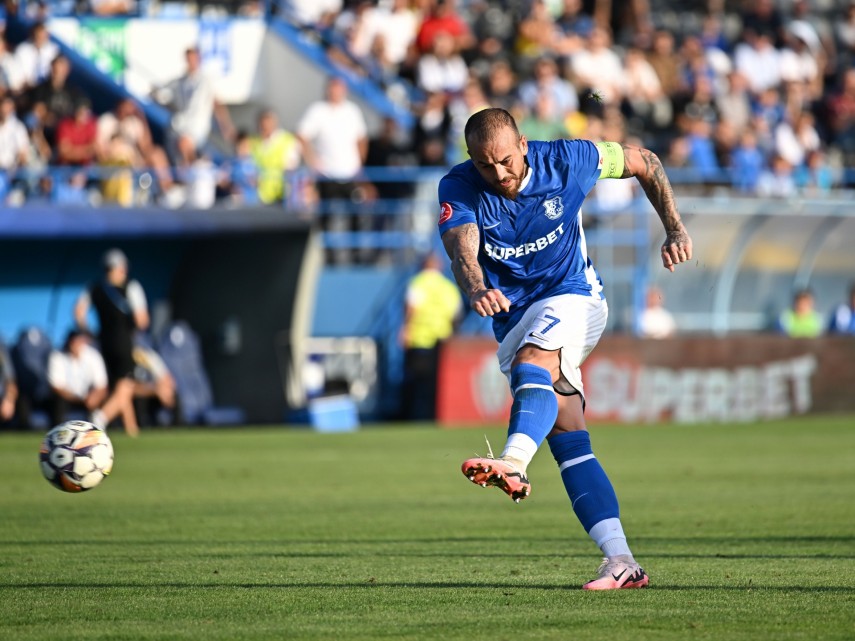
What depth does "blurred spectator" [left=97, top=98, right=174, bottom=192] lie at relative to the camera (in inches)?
843

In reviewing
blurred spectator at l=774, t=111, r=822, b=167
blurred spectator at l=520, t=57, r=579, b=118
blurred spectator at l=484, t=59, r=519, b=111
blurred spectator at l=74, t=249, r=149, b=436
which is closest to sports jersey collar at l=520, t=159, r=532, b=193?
blurred spectator at l=74, t=249, r=149, b=436

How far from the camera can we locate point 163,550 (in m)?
8.82

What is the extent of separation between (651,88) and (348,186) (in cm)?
647

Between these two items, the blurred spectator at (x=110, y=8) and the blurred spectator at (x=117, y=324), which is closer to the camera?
the blurred spectator at (x=117, y=324)

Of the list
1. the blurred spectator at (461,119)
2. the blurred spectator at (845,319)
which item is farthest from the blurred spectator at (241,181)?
the blurred spectator at (845,319)

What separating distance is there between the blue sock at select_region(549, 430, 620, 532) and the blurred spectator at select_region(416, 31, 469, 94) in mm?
17747

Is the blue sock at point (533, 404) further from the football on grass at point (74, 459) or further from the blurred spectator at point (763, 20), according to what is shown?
the blurred spectator at point (763, 20)

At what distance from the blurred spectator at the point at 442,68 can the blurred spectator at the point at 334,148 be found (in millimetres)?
2439

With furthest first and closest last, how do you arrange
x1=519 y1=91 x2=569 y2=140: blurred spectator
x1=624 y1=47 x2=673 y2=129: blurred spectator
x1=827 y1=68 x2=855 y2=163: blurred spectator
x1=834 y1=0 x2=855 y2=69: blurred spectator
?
x1=834 y1=0 x2=855 y2=69: blurred spectator < x1=827 y1=68 x2=855 y2=163: blurred spectator < x1=624 y1=47 x2=673 y2=129: blurred spectator < x1=519 y1=91 x2=569 y2=140: blurred spectator

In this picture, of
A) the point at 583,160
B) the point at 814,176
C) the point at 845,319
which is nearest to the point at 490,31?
the point at 814,176

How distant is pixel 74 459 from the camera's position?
875 cm

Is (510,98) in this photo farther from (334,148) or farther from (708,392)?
(708,392)

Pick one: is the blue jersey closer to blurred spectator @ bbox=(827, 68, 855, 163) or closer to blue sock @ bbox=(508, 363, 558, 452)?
blue sock @ bbox=(508, 363, 558, 452)

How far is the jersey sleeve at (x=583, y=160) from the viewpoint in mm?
7328
